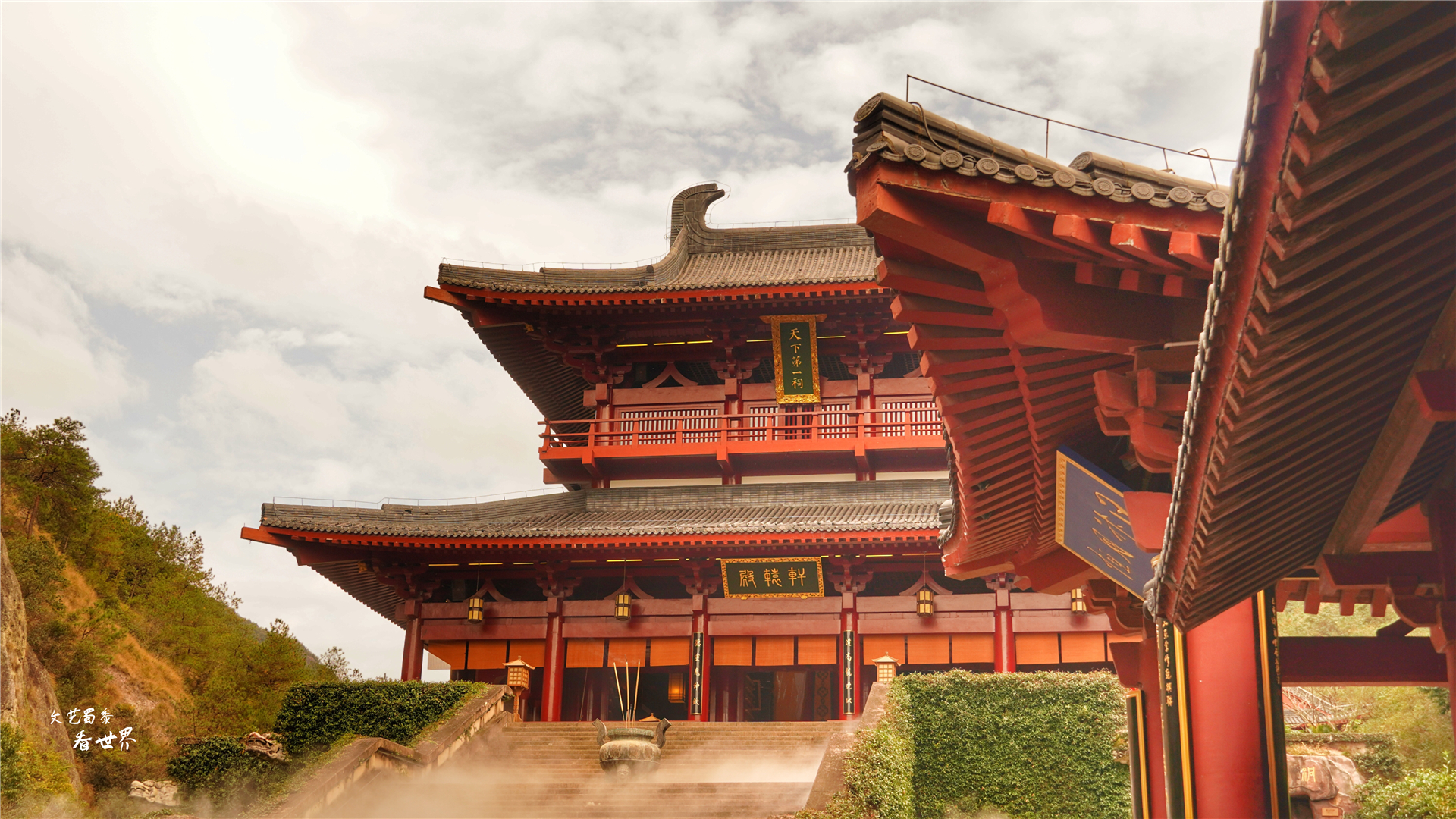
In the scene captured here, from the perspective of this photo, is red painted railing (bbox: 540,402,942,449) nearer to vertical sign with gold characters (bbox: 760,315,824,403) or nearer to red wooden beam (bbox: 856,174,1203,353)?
vertical sign with gold characters (bbox: 760,315,824,403)

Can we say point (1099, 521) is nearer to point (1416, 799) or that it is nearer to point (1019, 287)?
point (1019, 287)

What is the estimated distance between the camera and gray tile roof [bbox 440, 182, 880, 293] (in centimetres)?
2195

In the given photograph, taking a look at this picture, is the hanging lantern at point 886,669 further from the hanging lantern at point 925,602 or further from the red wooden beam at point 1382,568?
the red wooden beam at point 1382,568

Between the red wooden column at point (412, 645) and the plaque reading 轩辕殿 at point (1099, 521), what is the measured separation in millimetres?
15220

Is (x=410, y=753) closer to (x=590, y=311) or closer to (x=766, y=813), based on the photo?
(x=766, y=813)

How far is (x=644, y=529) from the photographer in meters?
19.2

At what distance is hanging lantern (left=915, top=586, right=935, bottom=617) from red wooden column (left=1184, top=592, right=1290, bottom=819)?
39.8 feet

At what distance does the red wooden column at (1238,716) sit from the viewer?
6.21 m

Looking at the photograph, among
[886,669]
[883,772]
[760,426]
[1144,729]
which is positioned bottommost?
[883,772]

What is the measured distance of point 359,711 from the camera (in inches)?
650

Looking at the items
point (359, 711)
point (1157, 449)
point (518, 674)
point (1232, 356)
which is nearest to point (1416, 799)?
point (1157, 449)

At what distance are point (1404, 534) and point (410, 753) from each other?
516 inches

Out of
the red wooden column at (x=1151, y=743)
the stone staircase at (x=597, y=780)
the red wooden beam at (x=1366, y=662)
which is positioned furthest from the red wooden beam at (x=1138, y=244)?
the stone staircase at (x=597, y=780)

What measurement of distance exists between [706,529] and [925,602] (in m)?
4.04
